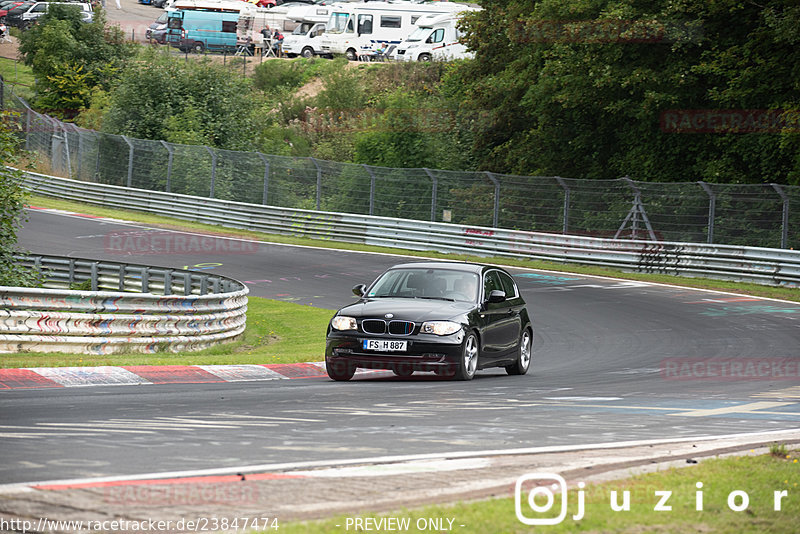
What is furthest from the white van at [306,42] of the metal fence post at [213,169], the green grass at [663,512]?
the green grass at [663,512]

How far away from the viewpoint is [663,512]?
5.45 meters

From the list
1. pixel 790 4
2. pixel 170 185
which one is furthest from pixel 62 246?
pixel 790 4

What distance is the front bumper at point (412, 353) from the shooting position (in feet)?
41.5

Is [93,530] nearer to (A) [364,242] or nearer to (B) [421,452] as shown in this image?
(B) [421,452]

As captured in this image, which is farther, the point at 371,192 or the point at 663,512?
the point at 371,192

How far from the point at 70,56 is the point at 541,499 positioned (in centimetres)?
5967

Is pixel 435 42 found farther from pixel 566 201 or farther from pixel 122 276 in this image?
pixel 122 276

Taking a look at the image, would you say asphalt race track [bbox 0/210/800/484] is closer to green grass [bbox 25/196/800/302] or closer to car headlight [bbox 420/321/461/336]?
car headlight [bbox 420/321/461/336]

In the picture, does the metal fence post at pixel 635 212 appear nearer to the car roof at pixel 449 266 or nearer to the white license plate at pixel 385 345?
the car roof at pixel 449 266

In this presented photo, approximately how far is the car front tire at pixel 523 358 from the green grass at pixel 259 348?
9.58ft

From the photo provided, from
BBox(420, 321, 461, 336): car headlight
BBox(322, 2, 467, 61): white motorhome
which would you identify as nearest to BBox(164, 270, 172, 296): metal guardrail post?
BBox(420, 321, 461, 336): car headlight

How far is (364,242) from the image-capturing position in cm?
3547

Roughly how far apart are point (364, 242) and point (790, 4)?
50.1 feet

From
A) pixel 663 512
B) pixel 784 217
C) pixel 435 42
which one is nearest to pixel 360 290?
pixel 663 512
